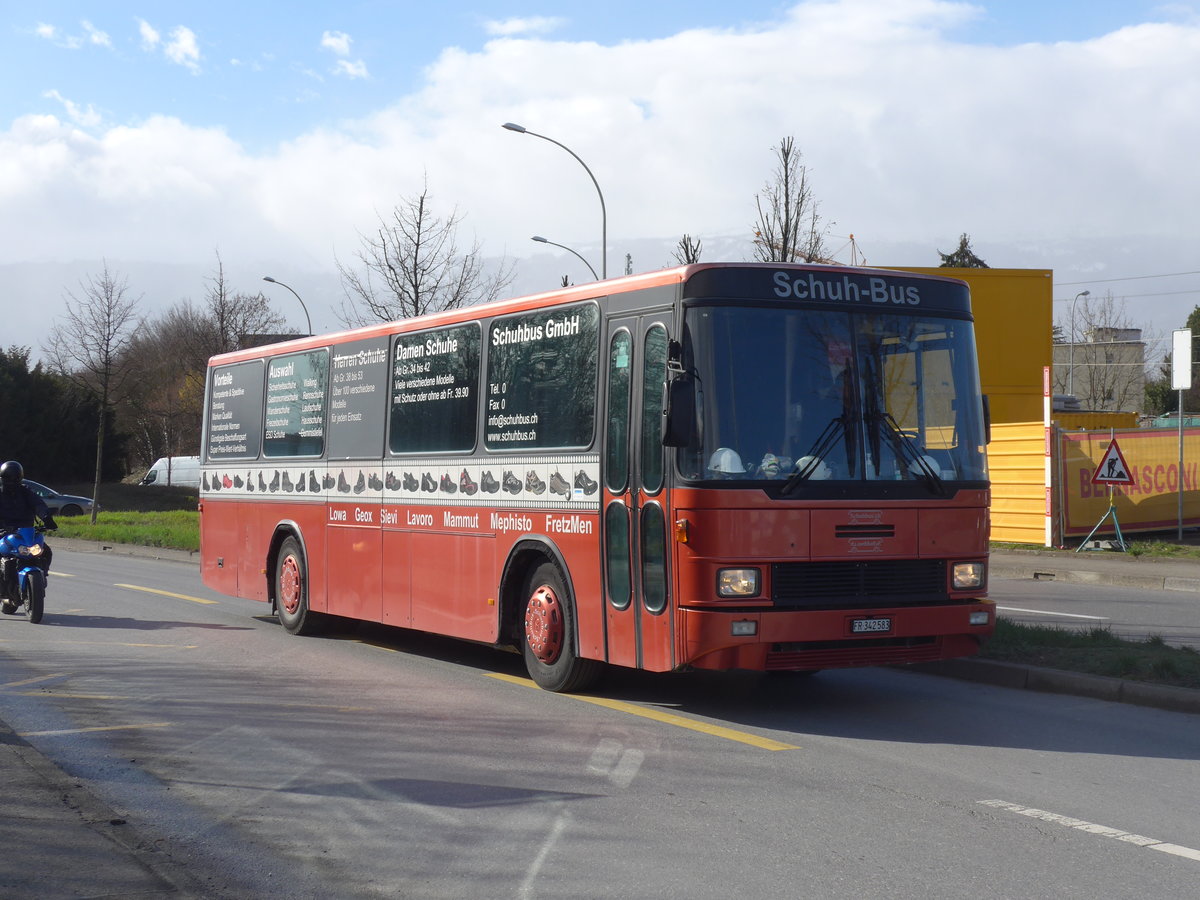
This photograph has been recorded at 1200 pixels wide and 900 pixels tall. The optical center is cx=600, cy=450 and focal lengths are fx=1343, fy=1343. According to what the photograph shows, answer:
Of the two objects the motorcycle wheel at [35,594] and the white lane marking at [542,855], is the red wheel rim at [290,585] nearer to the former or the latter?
the motorcycle wheel at [35,594]

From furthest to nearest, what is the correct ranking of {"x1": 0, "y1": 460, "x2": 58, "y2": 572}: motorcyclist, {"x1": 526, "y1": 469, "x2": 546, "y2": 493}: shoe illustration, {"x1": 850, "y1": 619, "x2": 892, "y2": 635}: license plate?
{"x1": 0, "y1": 460, "x2": 58, "y2": 572}: motorcyclist → {"x1": 526, "y1": 469, "x2": 546, "y2": 493}: shoe illustration → {"x1": 850, "y1": 619, "x2": 892, "y2": 635}: license plate

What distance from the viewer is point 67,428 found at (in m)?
59.4

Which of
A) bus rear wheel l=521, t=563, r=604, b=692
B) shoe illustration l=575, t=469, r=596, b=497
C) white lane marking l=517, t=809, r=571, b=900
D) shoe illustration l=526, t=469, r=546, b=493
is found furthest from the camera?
shoe illustration l=526, t=469, r=546, b=493

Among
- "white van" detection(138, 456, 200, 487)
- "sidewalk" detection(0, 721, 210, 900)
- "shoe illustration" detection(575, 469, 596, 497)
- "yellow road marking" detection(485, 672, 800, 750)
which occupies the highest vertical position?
"white van" detection(138, 456, 200, 487)

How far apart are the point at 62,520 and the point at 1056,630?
111 ft

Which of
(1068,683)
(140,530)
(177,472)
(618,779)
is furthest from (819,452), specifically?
(177,472)

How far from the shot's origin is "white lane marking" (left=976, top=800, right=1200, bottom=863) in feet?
18.3

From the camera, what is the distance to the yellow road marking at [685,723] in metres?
7.93

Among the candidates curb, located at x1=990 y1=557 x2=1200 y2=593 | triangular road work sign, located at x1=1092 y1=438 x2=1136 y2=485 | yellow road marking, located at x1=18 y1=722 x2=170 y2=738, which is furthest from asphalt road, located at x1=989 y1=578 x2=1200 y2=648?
yellow road marking, located at x1=18 y1=722 x2=170 y2=738

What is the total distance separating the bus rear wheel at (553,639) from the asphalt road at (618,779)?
9.0 inches

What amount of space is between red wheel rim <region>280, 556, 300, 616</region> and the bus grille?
6.92 metres

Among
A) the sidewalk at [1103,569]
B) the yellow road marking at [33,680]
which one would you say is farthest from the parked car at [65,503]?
the yellow road marking at [33,680]

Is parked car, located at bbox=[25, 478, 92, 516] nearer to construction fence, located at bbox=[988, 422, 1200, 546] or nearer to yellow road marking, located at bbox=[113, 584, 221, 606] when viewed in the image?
yellow road marking, located at bbox=[113, 584, 221, 606]

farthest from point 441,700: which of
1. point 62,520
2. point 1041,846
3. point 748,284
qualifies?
point 62,520
